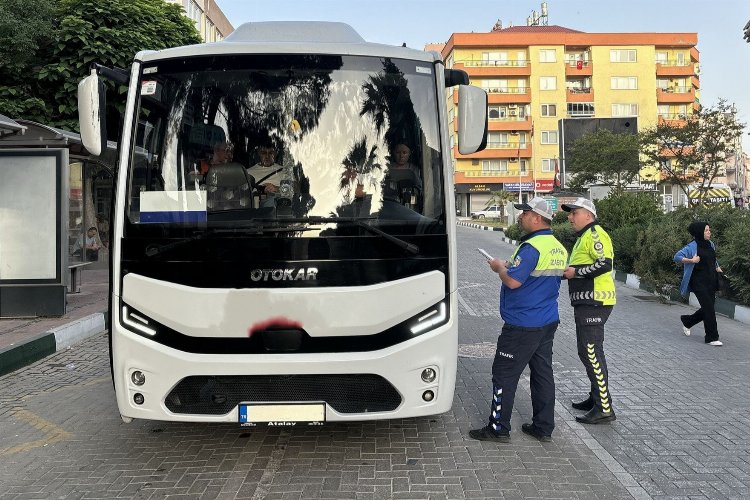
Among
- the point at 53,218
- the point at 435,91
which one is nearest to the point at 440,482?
the point at 435,91

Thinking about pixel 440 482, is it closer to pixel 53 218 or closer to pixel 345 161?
pixel 345 161

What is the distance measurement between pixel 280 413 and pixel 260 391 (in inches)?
7.4

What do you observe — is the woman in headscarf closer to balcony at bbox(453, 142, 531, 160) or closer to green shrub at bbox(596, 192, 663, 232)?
green shrub at bbox(596, 192, 663, 232)

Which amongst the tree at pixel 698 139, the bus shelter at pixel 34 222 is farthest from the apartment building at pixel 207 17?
the bus shelter at pixel 34 222

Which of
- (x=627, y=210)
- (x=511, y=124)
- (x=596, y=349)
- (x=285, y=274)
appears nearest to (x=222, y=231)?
(x=285, y=274)

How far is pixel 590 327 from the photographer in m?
5.41

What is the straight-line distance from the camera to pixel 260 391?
4.20 m

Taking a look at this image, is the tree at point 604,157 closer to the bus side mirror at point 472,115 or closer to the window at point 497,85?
the bus side mirror at point 472,115

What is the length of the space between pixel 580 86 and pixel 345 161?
72.9 meters

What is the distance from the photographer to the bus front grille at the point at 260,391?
420cm

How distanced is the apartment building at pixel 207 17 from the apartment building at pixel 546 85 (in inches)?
1257

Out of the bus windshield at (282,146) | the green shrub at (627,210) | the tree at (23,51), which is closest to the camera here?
the bus windshield at (282,146)

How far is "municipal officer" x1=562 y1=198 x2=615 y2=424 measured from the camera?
536 cm

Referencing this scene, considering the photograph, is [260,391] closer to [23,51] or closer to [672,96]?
[23,51]
